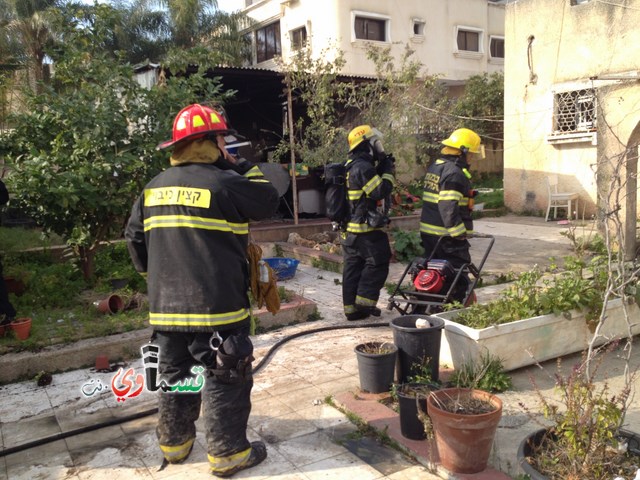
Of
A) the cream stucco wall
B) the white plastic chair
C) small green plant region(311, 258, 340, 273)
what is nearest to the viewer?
small green plant region(311, 258, 340, 273)

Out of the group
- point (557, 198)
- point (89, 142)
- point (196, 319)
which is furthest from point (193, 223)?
point (557, 198)

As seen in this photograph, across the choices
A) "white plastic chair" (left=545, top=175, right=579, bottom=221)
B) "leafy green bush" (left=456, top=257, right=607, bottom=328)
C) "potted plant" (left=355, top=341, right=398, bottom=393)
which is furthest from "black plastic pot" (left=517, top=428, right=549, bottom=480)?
"white plastic chair" (left=545, top=175, right=579, bottom=221)

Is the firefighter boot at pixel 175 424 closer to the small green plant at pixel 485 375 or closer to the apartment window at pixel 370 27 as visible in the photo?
the small green plant at pixel 485 375

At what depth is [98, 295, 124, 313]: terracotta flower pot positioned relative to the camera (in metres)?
6.06

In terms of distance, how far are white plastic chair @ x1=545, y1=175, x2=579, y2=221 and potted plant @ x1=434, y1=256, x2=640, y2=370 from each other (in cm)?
915

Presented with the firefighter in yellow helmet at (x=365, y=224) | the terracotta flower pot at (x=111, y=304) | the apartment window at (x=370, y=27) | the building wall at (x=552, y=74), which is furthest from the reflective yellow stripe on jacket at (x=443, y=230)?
the apartment window at (x=370, y=27)

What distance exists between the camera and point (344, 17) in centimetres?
2244

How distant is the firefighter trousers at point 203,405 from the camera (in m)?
3.34

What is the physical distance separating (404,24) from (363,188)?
803 inches

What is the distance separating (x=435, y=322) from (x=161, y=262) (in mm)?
2084

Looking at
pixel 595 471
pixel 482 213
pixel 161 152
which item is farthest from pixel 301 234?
pixel 595 471

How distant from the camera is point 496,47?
90.3ft

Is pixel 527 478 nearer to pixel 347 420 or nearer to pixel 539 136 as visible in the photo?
pixel 347 420

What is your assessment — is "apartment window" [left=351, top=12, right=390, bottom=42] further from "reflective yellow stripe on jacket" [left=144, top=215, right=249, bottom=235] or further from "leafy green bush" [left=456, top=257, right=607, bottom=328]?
"reflective yellow stripe on jacket" [left=144, top=215, right=249, bottom=235]
